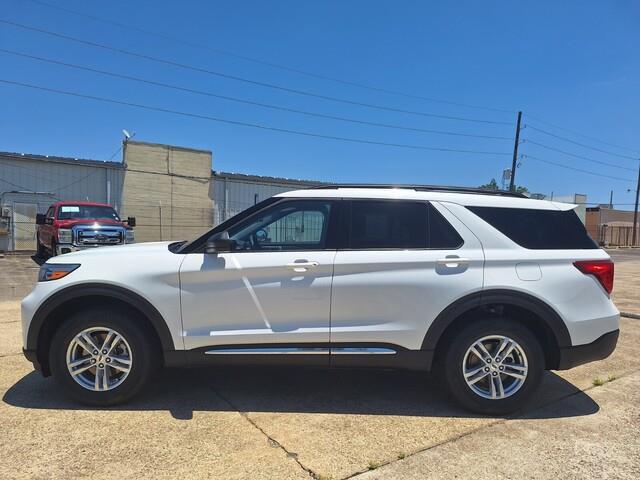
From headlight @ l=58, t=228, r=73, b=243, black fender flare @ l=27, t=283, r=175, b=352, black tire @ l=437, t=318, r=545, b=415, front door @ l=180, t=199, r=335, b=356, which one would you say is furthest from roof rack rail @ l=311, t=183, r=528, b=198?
headlight @ l=58, t=228, r=73, b=243

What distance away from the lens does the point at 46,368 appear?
12.6 ft

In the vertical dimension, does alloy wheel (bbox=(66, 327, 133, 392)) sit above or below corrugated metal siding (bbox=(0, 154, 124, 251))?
below

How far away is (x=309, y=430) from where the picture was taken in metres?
3.43

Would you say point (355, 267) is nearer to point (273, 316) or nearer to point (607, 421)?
point (273, 316)

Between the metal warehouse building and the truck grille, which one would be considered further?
the metal warehouse building

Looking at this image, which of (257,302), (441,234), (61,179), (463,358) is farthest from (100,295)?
(61,179)

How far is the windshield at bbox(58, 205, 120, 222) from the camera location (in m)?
14.2

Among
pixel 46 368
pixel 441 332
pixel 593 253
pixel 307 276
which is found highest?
pixel 593 253

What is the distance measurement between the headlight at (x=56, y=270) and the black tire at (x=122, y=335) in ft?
1.15

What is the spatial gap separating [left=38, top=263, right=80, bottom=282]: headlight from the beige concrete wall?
19406 millimetres

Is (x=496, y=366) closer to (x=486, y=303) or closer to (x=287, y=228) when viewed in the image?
(x=486, y=303)

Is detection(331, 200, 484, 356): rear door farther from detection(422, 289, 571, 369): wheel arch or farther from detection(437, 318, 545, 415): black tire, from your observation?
detection(437, 318, 545, 415): black tire

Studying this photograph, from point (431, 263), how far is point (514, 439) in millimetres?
1404

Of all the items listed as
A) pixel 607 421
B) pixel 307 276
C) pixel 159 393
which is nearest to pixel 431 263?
pixel 307 276
